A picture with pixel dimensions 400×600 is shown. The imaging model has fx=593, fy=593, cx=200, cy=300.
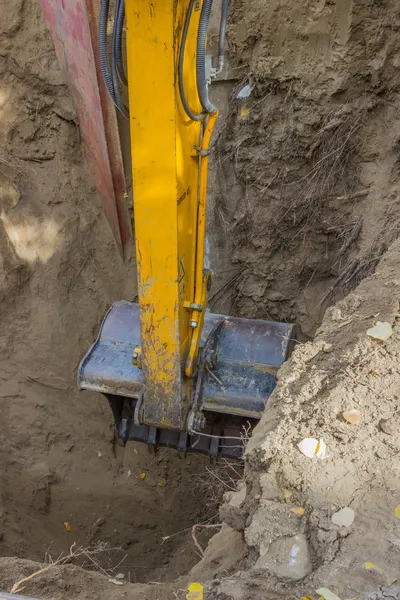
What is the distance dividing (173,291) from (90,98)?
2139 mm

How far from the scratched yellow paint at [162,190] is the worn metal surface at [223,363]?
27cm

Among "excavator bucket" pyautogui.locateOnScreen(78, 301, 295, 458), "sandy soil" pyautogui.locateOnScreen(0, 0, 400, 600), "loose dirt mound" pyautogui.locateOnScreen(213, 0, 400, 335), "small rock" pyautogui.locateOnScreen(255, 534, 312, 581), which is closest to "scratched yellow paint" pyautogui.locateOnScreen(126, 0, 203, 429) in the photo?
"excavator bucket" pyautogui.locateOnScreen(78, 301, 295, 458)

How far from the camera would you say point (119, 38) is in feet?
8.61

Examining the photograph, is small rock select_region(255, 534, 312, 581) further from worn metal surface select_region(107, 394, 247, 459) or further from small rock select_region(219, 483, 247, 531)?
worn metal surface select_region(107, 394, 247, 459)

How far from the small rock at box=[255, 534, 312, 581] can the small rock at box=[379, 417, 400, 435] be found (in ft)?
1.63

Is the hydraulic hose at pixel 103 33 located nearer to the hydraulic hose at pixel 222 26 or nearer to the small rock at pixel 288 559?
the hydraulic hose at pixel 222 26

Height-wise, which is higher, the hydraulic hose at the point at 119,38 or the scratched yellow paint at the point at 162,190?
the hydraulic hose at the point at 119,38

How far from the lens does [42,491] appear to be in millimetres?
4715

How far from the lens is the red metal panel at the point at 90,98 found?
4258 millimetres

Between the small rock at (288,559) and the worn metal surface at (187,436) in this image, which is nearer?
the small rock at (288,559)

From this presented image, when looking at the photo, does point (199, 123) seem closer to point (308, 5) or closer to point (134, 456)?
point (308, 5)

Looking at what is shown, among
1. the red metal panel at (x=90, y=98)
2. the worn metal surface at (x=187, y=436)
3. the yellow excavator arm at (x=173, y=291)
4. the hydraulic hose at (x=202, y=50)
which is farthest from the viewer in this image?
the red metal panel at (x=90, y=98)

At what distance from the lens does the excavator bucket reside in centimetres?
348

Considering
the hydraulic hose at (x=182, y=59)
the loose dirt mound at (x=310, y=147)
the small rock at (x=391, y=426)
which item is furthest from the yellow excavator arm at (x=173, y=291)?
the loose dirt mound at (x=310, y=147)
